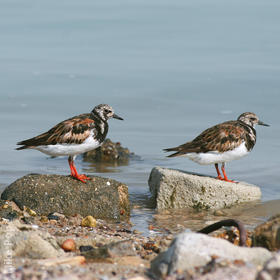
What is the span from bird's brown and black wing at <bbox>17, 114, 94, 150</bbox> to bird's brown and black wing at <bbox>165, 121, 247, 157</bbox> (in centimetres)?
166

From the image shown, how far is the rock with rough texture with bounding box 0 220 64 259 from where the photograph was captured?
5.12 metres

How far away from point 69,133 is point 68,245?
2860mm

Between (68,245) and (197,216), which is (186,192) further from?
(68,245)

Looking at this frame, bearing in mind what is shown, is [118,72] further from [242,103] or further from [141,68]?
[242,103]

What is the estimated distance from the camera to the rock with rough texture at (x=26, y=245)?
5.12 metres

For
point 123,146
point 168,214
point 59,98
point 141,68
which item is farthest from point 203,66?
point 168,214

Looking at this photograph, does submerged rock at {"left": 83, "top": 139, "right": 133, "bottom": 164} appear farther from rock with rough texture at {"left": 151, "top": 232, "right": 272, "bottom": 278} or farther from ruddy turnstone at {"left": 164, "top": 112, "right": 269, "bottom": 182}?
rock with rough texture at {"left": 151, "top": 232, "right": 272, "bottom": 278}

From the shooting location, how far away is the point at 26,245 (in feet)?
17.1

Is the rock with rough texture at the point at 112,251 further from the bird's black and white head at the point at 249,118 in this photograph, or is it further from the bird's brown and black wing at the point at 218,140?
the bird's black and white head at the point at 249,118

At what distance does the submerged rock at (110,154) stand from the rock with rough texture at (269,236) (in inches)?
257

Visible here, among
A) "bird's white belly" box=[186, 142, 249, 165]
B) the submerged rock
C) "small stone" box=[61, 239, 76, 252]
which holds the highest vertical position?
"bird's white belly" box=[186, 142, 249, 165]

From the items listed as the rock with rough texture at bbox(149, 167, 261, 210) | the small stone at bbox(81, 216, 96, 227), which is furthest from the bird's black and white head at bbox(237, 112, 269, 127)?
the small stone at bbox(81, 216, 96, 227)

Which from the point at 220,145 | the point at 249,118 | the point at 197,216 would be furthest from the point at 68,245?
the point at 249,118

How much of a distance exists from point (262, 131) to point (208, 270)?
9.22 meters
